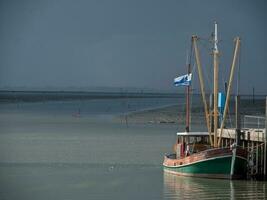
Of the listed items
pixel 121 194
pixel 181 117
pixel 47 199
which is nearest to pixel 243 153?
pixel 121 194

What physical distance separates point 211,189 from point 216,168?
244 cm

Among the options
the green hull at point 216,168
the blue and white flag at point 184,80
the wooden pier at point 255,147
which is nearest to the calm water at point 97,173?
the green hull at point 216,168

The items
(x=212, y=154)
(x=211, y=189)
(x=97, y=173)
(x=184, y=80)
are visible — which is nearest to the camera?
(x=211, y=189)

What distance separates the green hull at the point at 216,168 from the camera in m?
32.9

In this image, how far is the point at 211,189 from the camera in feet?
102

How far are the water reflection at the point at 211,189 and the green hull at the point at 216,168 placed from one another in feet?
1.00

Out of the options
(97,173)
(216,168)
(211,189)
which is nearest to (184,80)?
(97,173)

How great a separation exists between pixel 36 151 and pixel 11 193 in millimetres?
17605

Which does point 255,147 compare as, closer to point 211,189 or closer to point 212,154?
point 212,154

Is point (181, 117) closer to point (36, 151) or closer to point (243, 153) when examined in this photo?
point (36, 151)

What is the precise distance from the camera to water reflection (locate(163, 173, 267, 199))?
29531mm

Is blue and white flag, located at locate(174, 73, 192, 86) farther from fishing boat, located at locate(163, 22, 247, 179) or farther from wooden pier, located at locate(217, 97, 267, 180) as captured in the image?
wooden pier, located at locate(217, 97, 267, 180)

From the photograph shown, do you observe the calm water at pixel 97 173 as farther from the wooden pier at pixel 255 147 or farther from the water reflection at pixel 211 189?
the wooden pier at pixel 255 147

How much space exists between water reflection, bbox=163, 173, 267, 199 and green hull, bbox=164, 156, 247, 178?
1.00 feet
